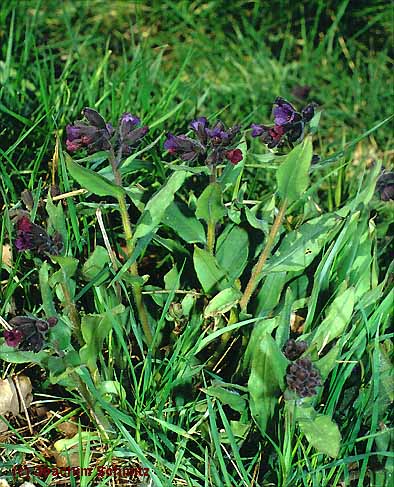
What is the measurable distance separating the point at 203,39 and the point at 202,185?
69.3 inches

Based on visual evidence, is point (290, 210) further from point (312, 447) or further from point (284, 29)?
point (284, 29)

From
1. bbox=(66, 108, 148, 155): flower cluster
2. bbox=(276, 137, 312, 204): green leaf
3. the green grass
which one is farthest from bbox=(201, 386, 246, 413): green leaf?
bbox=(66, 108, 148, 155): flower cluster

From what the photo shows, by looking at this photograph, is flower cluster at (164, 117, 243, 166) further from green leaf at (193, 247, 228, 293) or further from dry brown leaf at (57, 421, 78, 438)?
dry brown leaf at (57, 421, 78, 438)

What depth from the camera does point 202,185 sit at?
2.47m

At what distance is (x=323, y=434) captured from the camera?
171 cm

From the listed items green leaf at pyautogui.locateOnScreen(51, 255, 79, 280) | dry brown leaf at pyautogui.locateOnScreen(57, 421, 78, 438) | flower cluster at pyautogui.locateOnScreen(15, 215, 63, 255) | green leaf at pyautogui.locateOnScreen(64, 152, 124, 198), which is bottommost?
dry brown leaf at pyautogui.locateOnScreen(57, 421, 78, 438)

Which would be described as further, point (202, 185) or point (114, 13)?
point (114, 13)

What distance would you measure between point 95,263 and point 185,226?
28 cm

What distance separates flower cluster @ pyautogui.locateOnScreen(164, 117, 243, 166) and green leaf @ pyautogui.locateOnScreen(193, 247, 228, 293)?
0.25 m

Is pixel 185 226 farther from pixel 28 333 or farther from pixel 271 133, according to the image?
pixel 28 333

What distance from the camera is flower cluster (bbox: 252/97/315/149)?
6.46 ft

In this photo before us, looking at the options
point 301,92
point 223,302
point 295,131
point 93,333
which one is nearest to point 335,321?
point 223,302

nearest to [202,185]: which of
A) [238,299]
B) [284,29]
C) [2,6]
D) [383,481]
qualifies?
[238,299]

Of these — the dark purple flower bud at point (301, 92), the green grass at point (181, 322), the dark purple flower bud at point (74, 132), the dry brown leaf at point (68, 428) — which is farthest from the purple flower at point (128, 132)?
the dark purple flower bud at point (301, 92)
